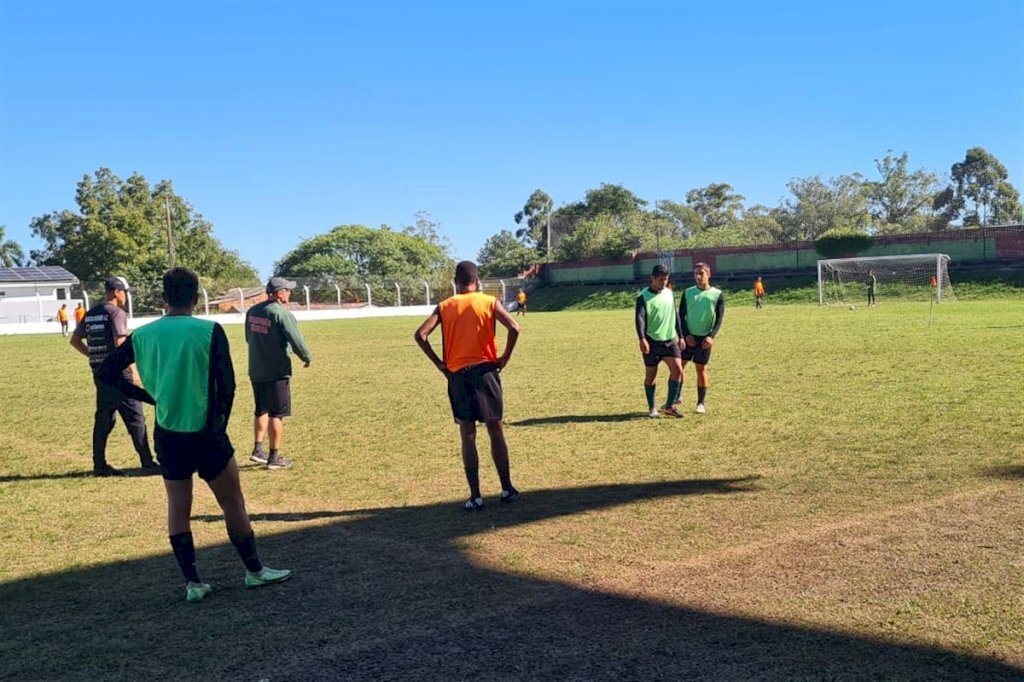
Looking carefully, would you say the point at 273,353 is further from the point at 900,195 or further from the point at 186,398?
the point at 900,195

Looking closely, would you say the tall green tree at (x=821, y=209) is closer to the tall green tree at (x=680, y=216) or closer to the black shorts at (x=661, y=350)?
the tall green tree at (x=680, y=216)

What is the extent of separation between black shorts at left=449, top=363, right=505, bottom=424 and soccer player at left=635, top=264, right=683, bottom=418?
426 cm

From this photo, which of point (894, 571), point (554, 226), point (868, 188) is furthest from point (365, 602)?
point (554, 226)

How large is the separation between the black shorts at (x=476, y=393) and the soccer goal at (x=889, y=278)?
41956mm

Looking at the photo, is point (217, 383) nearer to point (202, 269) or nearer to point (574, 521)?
point (574, 521)

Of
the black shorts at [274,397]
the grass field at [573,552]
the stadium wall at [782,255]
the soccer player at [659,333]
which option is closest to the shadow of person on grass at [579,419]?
the grass field at [573,552]

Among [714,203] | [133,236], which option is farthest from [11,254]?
[714,203]

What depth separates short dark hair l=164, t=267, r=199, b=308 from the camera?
4.84 metres

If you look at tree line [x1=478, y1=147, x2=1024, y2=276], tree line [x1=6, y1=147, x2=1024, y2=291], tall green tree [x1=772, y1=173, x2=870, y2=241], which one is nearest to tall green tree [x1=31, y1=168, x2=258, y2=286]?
tree line [x1=6, y1=147, x2=1024, y2=291]

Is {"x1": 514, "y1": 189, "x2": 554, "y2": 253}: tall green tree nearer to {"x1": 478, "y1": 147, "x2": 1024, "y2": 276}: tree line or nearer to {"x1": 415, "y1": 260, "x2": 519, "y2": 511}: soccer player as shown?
{"x1": 478, "y1": 147, "x2": 1024, "y2": 276}: tree line

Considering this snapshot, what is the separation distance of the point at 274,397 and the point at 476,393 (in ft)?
9.71

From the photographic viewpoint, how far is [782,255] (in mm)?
63031

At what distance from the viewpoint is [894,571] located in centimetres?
484

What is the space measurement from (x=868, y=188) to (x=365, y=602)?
9724 centimetres
